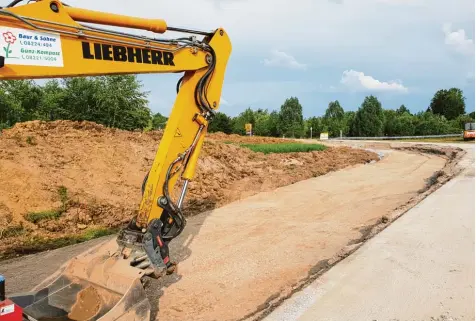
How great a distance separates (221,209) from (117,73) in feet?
22.8

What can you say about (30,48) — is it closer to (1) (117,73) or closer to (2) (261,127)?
(1) (117,73)

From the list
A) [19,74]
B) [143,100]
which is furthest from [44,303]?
[143,100]

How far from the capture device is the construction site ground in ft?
17.7

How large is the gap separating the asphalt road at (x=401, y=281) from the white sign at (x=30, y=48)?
3.27m

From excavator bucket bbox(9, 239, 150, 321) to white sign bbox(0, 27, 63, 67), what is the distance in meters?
1.95

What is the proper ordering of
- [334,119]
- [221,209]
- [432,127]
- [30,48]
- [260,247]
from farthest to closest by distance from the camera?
1. [334,119]
2. [432,127]
3. [221,209]
4. [260,247]
5. [30,48]

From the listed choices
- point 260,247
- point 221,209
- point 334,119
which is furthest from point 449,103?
point 260,247

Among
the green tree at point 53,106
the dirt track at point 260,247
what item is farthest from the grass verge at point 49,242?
the green tree at point 53,106

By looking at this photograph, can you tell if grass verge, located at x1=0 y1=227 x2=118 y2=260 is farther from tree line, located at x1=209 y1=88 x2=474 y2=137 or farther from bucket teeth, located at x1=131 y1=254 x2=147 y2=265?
tree line, located at x1=209 y1=88 x2=474 y2=137

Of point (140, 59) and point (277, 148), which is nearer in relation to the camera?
point (140, 59)

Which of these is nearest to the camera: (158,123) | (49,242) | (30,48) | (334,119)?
(30,48)

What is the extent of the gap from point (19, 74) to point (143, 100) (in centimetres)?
2429

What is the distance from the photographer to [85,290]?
4.17 meters

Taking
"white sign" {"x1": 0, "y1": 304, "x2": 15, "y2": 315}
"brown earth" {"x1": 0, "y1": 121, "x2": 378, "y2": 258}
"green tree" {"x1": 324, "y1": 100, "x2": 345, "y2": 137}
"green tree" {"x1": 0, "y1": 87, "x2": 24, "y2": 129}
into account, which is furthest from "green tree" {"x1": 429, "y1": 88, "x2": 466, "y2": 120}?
"white sign" {"x1": 0, "y1": 304, "x2": 15, "y2": 315}
